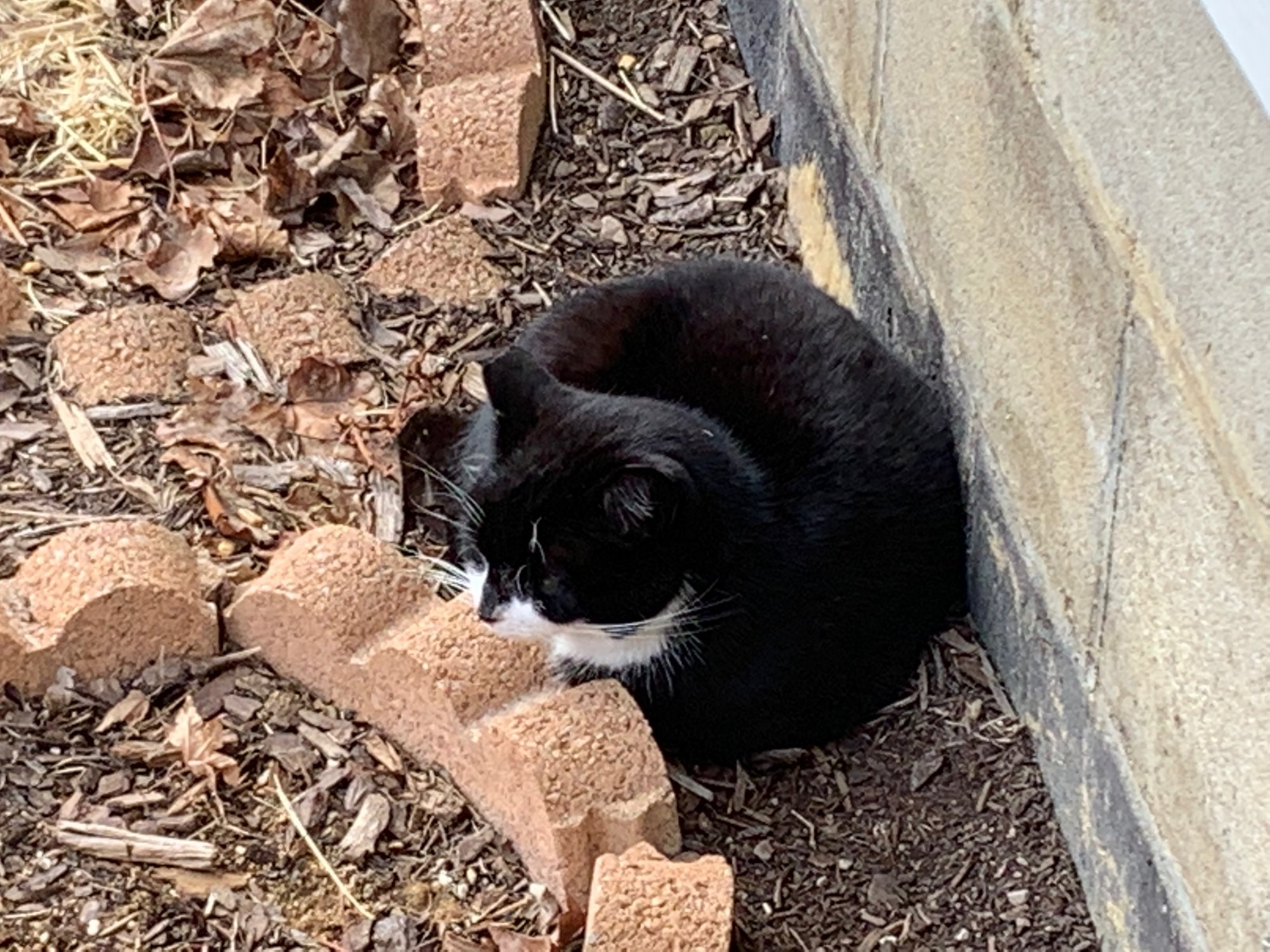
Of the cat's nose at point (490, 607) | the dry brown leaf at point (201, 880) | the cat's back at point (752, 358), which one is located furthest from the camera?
the cat's back at point (752, 358)

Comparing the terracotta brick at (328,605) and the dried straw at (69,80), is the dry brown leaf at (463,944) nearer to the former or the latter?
the terracotta brick at (328,605)

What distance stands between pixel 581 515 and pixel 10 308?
1.55 meters

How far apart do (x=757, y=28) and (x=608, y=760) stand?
6.74 feet

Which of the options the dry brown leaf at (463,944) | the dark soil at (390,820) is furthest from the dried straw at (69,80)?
the dry brown leaf at (463,944)

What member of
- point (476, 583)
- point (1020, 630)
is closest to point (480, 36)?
point (476, 583)

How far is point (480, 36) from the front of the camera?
13.1 feet

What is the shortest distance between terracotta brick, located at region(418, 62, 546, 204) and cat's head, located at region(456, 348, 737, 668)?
3.92 feet

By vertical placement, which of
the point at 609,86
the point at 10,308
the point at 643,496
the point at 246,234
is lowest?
the point at 10,308

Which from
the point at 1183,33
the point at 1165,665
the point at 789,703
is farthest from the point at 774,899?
the point at 1183,33

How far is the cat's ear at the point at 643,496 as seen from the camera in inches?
97.6

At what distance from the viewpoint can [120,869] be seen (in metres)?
2.55

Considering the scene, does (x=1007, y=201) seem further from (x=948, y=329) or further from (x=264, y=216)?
(x=264, y=216)

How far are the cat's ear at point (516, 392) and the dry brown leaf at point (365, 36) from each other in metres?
1.70

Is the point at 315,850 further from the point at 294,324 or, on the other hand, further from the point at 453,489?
the point at 294,324
